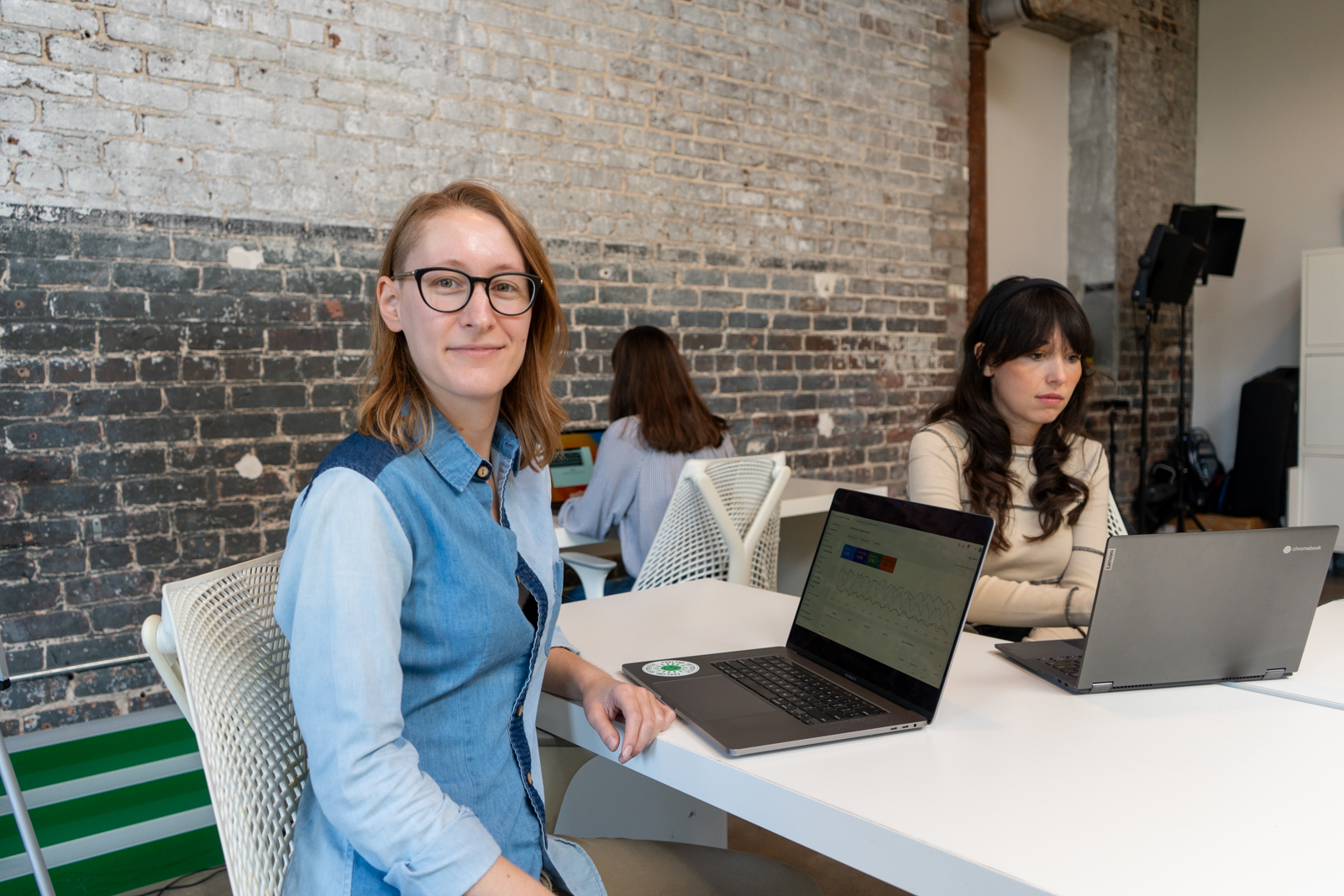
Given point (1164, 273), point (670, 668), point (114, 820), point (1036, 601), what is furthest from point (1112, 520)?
point (1164, 273)

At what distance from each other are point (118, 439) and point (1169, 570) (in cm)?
293

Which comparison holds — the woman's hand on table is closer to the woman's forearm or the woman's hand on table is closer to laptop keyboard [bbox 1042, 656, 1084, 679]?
the woman's forearm

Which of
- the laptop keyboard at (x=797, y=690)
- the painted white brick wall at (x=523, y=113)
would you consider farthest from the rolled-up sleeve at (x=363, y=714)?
the painted white brick wall at (x=523, y=113)

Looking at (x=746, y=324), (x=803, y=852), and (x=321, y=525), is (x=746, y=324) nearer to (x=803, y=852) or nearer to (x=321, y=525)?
(x=803, y=852)

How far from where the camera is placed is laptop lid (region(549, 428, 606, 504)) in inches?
133

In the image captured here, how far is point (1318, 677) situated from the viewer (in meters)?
1.29

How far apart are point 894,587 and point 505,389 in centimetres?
55

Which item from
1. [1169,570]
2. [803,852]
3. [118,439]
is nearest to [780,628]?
[1169,570]

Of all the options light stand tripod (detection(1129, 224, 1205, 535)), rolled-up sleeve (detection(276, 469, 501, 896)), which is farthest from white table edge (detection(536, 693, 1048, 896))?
light stand tripod (detection(1129, 224, 1205, 535))

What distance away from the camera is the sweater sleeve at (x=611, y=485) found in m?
2.87

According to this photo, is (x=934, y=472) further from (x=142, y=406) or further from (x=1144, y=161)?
(x=1144, y=161)

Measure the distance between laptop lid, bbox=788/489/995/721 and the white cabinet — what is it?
17.6 feet

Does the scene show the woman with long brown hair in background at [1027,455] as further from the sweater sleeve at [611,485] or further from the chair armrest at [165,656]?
the chair armrest at [165,656]

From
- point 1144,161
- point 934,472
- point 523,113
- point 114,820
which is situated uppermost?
point 1144,161
